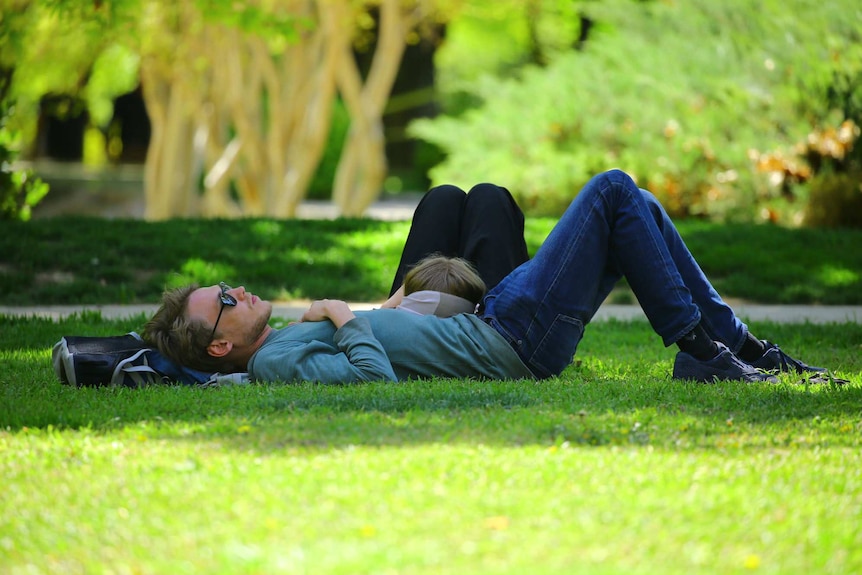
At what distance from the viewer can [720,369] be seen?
4684 mm

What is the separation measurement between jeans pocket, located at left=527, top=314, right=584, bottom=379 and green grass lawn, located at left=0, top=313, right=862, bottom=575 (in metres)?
0.10

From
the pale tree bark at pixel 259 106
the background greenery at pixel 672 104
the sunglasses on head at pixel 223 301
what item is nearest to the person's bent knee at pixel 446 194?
the sunglasses on head at pixel 223 301

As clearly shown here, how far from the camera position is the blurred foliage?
39.2 feet

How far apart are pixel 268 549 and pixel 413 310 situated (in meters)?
2.21

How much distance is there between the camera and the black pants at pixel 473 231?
16.9ft

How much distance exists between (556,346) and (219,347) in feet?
4.72

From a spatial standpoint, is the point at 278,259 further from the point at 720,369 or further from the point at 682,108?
the point at 682,108

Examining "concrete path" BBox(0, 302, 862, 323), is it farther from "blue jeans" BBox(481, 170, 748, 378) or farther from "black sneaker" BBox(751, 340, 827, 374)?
"blue jeans" BBox(481, 170, 748, 378)

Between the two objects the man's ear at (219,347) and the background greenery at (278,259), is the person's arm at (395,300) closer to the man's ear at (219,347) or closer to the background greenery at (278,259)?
the man's ear at (219,347)

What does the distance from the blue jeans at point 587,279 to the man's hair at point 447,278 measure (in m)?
0.11

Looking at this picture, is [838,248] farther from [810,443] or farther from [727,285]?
[810,443]

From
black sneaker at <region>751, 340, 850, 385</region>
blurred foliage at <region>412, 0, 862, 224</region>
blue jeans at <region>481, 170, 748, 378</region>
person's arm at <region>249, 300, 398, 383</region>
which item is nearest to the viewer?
person's arm at <region>249, 300, 398, 383</region>

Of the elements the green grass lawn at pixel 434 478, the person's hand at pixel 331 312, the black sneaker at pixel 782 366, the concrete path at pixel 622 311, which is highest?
the person's hand at pixel 331 312

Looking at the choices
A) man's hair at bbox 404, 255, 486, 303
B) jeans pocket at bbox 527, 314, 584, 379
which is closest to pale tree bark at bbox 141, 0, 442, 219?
man's hair at bbox 404, 255, 486, 303
